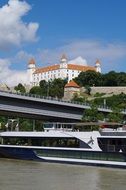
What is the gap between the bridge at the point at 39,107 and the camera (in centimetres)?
5816

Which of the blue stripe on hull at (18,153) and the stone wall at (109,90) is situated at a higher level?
the stone wall at (109,90)

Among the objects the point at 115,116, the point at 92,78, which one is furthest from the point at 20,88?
the point at 115,116

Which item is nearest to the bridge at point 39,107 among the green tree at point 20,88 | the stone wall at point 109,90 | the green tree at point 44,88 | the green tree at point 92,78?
the green tree at point 44,88

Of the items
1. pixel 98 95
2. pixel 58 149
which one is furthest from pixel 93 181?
pixel 98 95

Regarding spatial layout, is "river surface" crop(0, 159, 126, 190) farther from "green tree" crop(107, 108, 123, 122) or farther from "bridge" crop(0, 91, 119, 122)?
"green tree" crop(107, 108, 123, 122)

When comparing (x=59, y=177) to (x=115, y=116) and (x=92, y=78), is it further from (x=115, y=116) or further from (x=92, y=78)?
(x=92, y=78)

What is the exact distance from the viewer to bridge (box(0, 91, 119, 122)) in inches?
2290

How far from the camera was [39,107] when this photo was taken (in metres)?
63.5

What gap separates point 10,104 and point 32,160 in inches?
516

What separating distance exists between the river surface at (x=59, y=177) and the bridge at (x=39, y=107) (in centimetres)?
1638

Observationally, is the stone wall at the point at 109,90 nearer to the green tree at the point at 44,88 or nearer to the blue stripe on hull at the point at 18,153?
the green tree at the point at 44,88

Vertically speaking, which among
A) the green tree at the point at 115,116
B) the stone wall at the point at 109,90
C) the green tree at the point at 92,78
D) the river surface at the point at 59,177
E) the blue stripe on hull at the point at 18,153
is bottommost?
the river surface at the point at 59,177

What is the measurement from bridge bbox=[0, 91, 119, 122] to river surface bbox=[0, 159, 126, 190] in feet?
53.7

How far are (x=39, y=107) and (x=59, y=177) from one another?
97.7 feet
